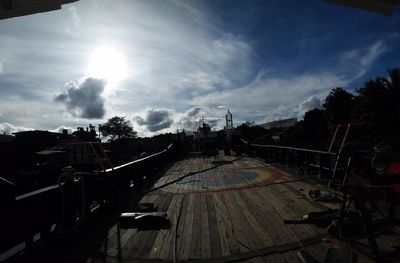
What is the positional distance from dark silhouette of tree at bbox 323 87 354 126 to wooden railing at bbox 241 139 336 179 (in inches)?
742

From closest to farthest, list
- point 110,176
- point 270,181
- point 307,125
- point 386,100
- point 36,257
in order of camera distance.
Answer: point 36,257 < point 110,176 < point 270,181 < point 386,100 < point 307,125

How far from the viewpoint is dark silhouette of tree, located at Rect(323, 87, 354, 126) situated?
2964cm

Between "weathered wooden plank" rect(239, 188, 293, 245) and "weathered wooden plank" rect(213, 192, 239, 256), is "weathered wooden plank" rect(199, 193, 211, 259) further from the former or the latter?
"weathered wooden plank" rect(239, 188, 293, 245)

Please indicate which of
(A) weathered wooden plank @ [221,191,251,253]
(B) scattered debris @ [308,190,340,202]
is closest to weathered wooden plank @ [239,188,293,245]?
(A) weathered wooden plank @ [221,191,251,253]

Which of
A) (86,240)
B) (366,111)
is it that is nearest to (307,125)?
(366,111)

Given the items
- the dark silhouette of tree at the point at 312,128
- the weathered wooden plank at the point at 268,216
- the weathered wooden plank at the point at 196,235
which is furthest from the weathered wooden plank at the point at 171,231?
the dark silhouette of tree at the point at 312,128

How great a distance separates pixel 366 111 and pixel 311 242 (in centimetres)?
2469

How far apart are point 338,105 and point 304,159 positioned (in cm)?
2595

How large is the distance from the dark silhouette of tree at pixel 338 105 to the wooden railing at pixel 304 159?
18.8m

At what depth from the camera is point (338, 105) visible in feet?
102

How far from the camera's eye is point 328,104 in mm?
32781

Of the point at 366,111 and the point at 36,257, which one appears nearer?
the point at 36,257

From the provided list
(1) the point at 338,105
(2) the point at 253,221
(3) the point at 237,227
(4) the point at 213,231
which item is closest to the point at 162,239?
(4) the point at 213,231

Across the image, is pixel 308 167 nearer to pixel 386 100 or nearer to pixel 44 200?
pixel 44 200
